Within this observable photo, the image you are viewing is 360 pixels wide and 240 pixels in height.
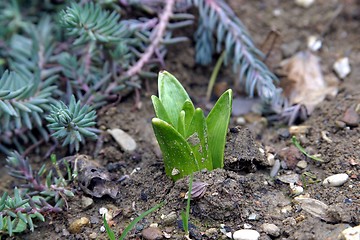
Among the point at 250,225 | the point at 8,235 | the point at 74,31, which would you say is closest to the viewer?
the point at 250,225

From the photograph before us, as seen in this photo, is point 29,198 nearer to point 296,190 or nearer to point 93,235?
point 93,235

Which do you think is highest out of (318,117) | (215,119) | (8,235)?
(215,119)

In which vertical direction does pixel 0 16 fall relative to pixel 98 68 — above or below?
above

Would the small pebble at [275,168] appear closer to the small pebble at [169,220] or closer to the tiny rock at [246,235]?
the tiny rock at [246,235]

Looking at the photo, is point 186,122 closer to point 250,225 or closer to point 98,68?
point 250,225

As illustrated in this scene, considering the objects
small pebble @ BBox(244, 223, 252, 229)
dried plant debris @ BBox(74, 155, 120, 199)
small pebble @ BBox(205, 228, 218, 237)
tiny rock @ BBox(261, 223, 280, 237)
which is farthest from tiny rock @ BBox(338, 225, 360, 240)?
dried plant debris @ BBox(74, 155, 120, 199)

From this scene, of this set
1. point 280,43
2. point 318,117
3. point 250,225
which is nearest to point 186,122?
point 250,225
